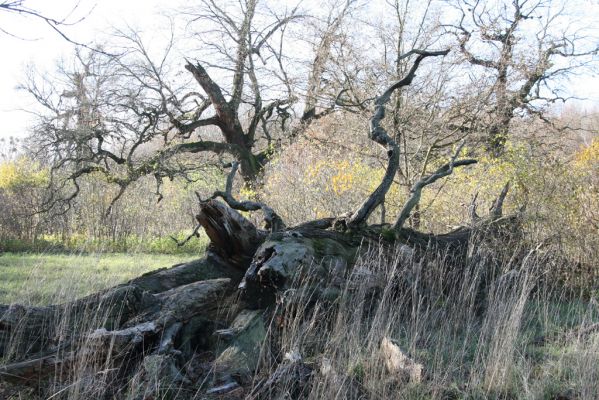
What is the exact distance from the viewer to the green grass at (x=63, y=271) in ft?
23.3

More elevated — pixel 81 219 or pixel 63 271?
pixel 81 219

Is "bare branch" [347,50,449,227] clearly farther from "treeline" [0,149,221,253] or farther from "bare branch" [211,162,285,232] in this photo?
"treeline" [0,149,221,253]

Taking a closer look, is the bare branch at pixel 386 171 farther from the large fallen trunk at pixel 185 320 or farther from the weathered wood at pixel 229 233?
the weathered wood at pixel 229 233

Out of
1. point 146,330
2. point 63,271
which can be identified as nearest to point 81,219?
→ point 63,271

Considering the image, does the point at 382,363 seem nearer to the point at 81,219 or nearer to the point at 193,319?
the point at 193,319

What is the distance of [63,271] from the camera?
30.9ft

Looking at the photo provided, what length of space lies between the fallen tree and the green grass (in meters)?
1.98

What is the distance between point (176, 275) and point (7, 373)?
2.02 meters

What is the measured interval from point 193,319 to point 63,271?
5.72 metres

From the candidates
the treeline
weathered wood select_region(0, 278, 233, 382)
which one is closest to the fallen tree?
weathered wood select_region(0, 278, 233, 382)

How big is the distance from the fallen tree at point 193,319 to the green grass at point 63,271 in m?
1.98

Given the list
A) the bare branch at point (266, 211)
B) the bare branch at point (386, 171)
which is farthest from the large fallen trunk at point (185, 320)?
the bare branch at point (266, 211)

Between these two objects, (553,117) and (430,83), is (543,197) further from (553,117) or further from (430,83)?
(553,117)

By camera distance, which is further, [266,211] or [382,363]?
[266,211]
